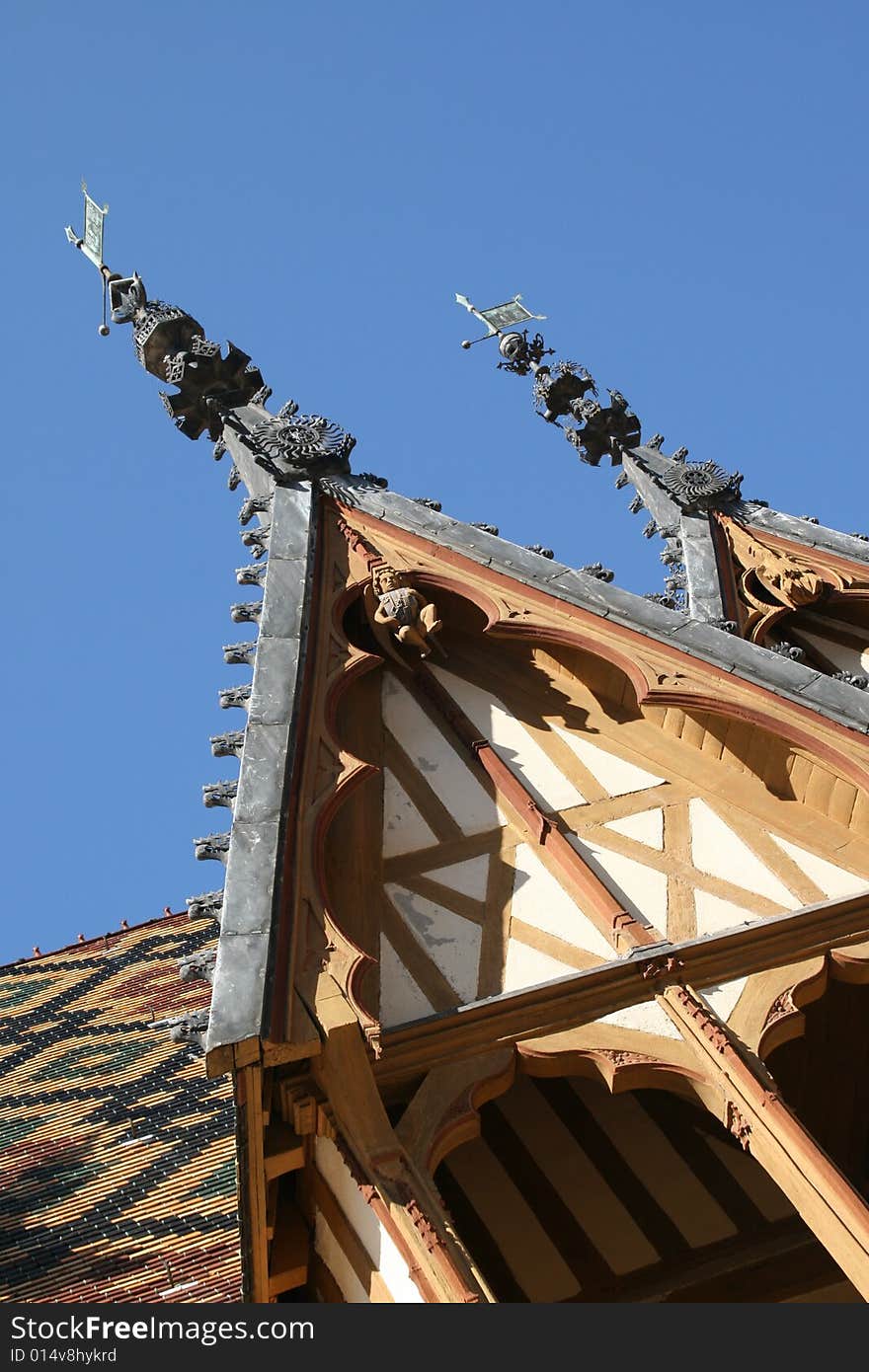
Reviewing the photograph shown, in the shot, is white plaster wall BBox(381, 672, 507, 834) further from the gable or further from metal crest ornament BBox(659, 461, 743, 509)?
metal crest ornament BBox(659, 461, 743, 509)

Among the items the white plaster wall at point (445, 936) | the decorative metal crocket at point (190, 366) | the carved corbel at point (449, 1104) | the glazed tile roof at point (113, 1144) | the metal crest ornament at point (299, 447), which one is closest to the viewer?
the carved corbel at point (449, 1104)

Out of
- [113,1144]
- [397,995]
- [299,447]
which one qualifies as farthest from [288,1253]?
[299,447]

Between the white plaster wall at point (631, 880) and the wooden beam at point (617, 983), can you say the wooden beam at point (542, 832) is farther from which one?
the wooden beam at point (617, 983)

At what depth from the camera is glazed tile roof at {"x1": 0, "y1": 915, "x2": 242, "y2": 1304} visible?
498 inches

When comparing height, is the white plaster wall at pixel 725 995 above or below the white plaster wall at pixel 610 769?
below

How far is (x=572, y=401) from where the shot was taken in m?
18.8

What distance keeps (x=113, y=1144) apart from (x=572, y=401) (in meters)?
8.33

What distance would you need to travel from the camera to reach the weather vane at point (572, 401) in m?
18.5

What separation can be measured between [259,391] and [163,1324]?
11031mm

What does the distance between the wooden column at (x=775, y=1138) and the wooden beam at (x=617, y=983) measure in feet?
0.60

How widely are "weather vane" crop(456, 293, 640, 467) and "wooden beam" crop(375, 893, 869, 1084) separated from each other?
899cm

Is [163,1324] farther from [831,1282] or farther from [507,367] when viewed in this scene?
[507,367]

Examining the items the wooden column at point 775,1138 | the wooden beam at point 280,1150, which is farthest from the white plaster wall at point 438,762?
the wooden beam at point 280,1150

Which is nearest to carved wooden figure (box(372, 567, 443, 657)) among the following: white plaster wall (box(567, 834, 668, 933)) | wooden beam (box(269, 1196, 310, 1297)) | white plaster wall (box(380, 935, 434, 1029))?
white plaster wall (box(567, 834, 668, 933))
